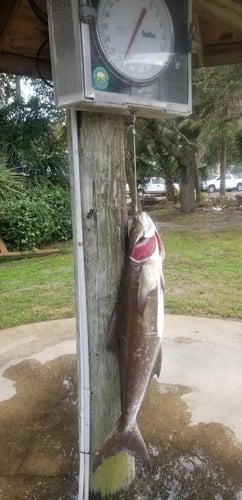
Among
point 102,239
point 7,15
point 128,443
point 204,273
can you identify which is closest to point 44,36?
point 7,15

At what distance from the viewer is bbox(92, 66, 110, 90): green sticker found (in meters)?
1.32

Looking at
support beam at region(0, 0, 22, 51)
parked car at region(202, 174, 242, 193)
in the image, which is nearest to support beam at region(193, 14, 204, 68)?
support beam at region(0, 0, 22, 51)

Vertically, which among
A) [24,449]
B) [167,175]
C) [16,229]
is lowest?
[24,449]

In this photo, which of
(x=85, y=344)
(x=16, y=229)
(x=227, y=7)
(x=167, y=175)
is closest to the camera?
(x=85, y=344)

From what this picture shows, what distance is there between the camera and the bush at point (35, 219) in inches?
310

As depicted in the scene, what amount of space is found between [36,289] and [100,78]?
14.6 feet

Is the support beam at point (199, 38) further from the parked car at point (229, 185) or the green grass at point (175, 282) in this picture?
the parked car at point (229, 185)

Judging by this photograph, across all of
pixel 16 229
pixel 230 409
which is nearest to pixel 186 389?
pixel 230 409

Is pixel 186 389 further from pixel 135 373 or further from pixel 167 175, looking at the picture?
pixel 167 175

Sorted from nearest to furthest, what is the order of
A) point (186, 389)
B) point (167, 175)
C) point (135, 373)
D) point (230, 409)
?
point (135, 373), point (230, 409), point (186, 389), point (167, 175)

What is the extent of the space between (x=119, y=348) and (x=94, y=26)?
1046 mm

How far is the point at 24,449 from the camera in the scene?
2.12 m

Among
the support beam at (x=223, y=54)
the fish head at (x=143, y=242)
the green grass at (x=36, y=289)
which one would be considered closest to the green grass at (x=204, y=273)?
the green grass at (x=36, y=289)

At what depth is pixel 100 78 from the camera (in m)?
1.33
